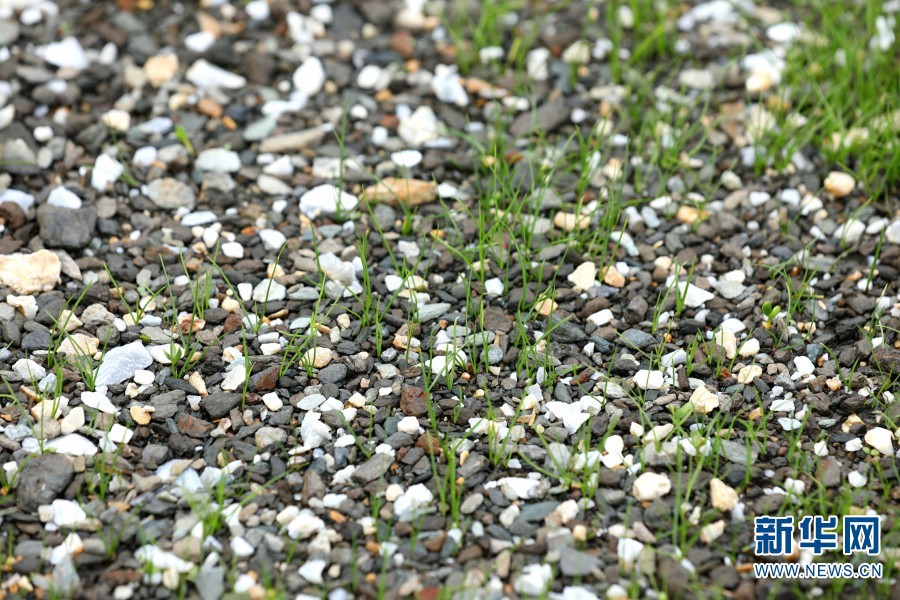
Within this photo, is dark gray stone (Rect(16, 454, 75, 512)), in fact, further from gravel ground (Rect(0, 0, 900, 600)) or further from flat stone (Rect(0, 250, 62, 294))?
flat stone (Rect(0, 250, 62, 294))

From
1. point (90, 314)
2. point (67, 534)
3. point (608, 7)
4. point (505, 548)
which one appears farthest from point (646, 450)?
point (608, 7)

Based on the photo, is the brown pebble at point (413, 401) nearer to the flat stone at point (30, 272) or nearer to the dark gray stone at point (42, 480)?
the dark gray stone at point (42, 480)

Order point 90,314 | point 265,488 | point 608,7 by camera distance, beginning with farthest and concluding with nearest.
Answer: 1. point 608,7
2. point 90,314
3. point 265,488

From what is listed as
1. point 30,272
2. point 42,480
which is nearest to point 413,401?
point 42,480

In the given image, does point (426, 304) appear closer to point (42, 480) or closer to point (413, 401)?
point (413, 401)

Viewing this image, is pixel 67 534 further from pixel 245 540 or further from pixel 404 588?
pixel 404 588

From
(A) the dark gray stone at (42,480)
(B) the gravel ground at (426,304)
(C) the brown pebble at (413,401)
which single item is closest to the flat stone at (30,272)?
(B) the gravel ground at (426,304)

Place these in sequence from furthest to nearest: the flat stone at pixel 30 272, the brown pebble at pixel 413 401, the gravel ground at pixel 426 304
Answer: the flat stone at pixel 30 272
the brown pebble at pixel 413 401
the gravel ground at pixel 426 304

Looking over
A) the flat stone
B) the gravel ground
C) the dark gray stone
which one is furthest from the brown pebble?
the flat stone
